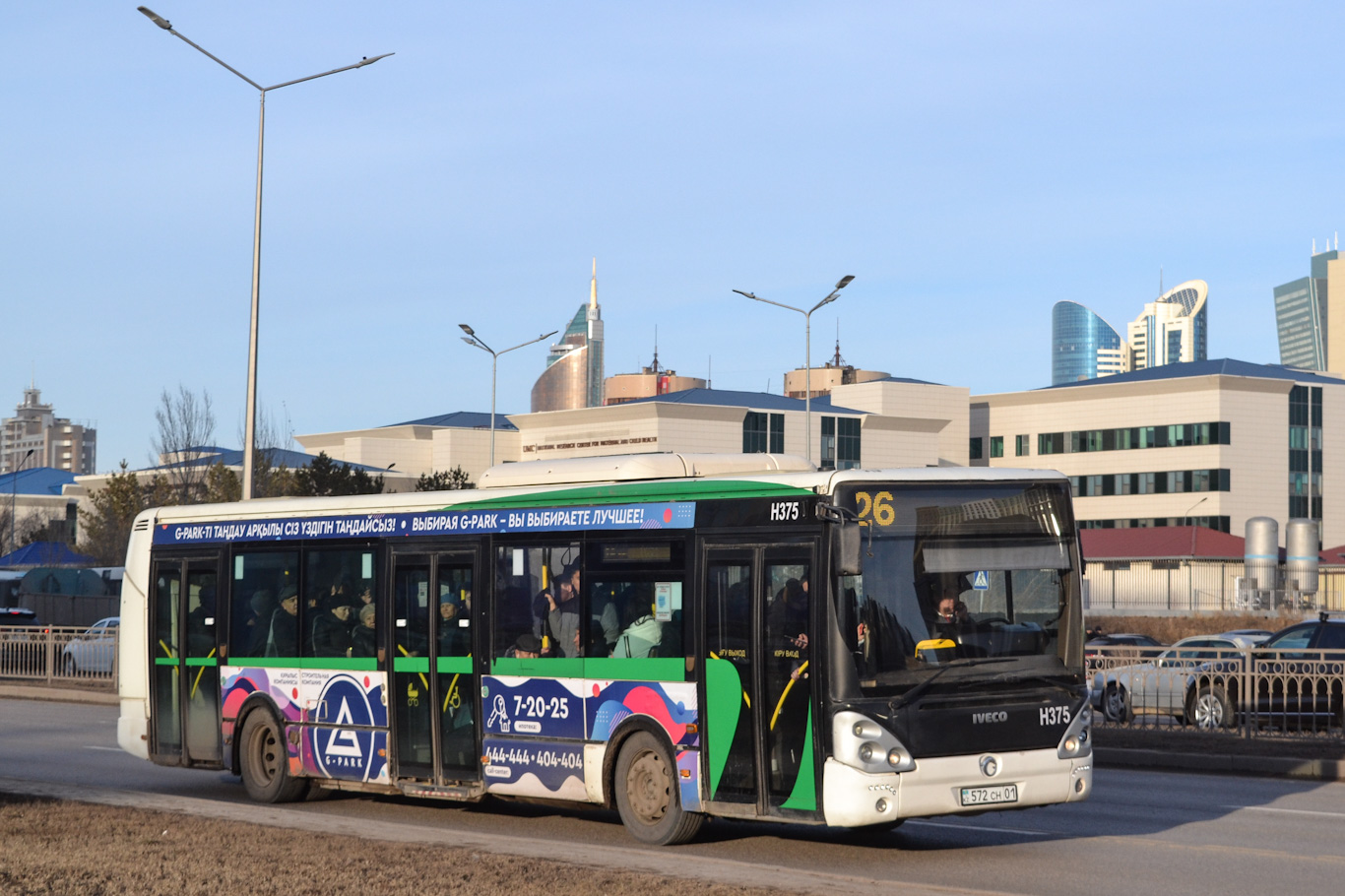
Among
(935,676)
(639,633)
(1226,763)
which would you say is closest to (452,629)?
(639,633)

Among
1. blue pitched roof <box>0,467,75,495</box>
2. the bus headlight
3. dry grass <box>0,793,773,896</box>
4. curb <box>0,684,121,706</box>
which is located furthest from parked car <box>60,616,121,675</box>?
blue pitched roof <box>0,467,75,495</box>

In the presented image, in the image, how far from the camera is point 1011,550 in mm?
11438

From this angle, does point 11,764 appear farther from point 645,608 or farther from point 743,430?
point 743,430

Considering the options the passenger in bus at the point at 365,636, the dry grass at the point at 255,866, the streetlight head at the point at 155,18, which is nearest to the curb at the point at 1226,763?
the passenger in bus at the point at 365,636

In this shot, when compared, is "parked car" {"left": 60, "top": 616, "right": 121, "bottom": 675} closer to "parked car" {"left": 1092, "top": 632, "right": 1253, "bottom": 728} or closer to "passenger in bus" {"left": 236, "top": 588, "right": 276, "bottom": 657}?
"passenger in bus" {"left": 236, "top": 588, "right": 276, "bottom": 657}

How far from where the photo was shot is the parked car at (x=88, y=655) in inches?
1371

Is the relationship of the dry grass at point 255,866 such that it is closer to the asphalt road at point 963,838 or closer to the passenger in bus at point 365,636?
the asphalt road at point 963,838

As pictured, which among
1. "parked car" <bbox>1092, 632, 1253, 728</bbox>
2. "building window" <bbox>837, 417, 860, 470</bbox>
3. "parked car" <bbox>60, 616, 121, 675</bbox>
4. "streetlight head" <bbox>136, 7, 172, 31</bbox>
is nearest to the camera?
"parked car" <bbox>1092, 632, 1253, 728</bbox>

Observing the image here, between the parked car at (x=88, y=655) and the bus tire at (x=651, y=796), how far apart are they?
2497 centimetres

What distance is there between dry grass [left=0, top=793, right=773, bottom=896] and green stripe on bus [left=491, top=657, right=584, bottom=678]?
2.09m

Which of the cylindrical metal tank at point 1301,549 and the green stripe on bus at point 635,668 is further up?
the cylindrical metal tank at point 1301,549

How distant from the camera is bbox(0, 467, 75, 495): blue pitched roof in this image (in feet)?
500

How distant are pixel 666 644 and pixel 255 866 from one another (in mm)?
3413

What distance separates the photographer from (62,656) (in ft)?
116
